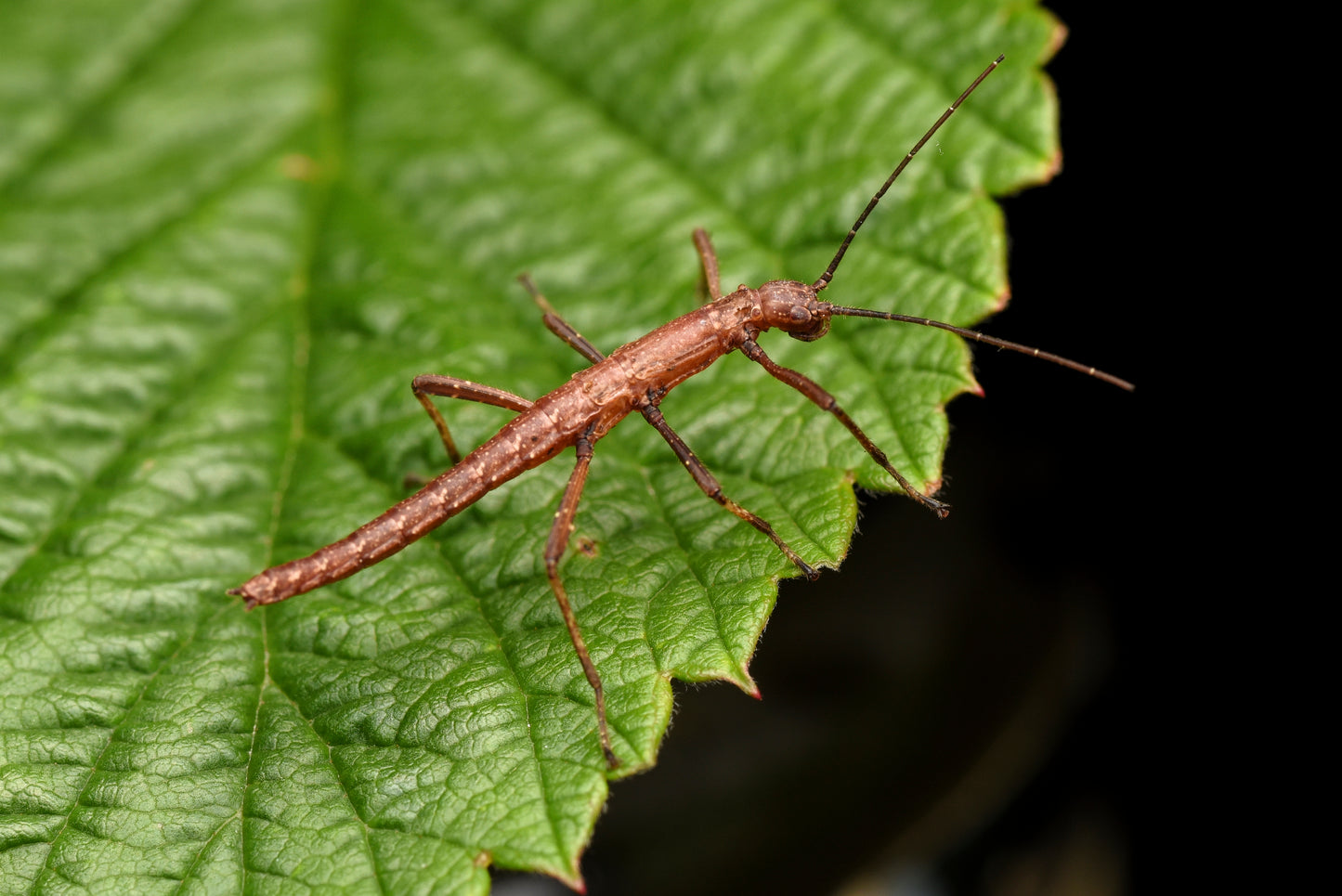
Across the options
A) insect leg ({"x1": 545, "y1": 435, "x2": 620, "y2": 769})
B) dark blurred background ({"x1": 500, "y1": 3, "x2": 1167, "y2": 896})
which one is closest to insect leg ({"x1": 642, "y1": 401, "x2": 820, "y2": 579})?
insect leg ({"x1": 545, "y1": 435, "x2": 620, "y2": 769})

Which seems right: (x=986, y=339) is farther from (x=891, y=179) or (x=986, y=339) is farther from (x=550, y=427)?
(x=550, y=427)

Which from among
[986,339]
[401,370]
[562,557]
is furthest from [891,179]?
[401,370]

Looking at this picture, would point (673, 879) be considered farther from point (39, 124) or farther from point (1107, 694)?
point (39, 124)

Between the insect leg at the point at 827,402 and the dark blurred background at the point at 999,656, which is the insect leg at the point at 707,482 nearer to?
the insect leg at the point at 827,402

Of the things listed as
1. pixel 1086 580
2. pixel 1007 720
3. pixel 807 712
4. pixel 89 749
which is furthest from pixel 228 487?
pixel 1086 580

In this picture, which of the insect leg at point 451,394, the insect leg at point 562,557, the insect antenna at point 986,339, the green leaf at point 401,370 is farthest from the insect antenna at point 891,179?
the insect leg at point 451,394

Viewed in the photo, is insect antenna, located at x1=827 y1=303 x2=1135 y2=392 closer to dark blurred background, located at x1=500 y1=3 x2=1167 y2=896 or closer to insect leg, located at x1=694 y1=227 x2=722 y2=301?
insect leg, located at x1=694 y1=227 x2=722 y2=301
